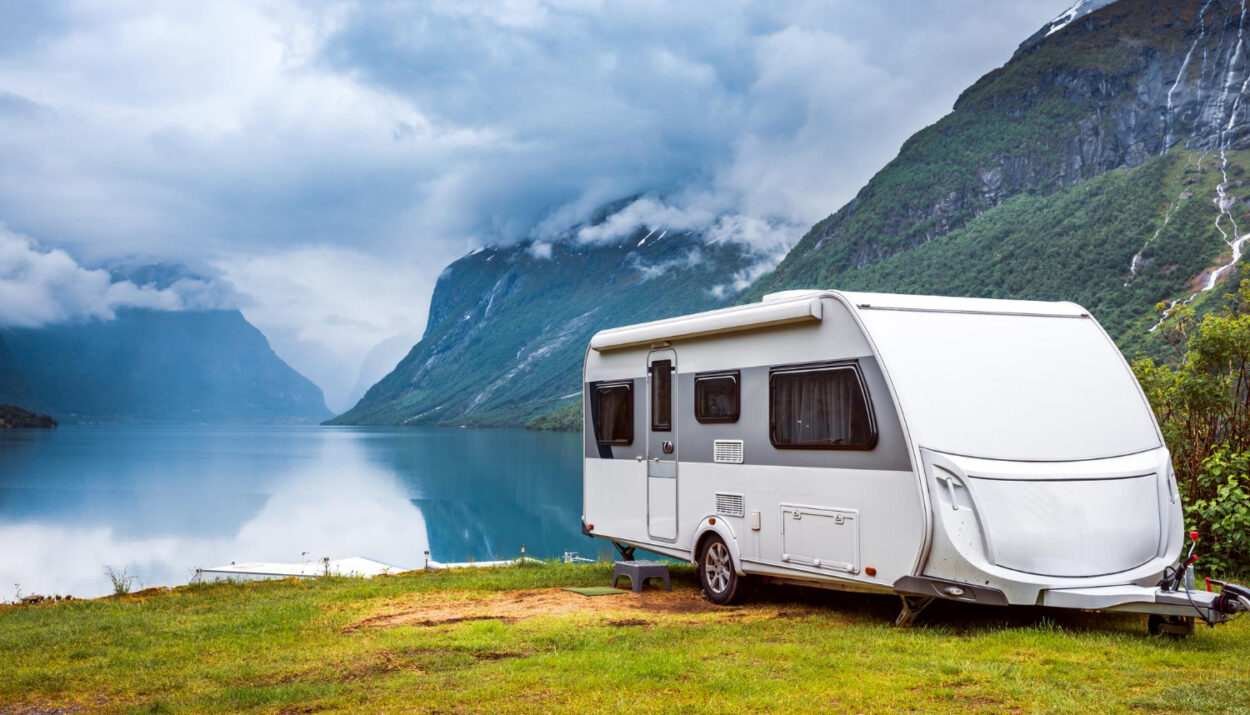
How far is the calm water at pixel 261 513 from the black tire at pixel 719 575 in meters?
10.3

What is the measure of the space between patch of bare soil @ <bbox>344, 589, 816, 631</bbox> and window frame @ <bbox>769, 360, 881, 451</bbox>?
5.03ft

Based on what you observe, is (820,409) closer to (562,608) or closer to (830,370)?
(830,370)

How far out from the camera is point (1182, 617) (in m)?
7.35

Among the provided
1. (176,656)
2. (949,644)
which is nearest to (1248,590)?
(949,644)

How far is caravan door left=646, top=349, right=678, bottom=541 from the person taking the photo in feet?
35.3

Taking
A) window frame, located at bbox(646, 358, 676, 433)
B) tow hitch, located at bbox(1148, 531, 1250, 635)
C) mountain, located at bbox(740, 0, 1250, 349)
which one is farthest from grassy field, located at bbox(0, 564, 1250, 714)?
mountain, located at bbox(740, 0, 1250, 349)

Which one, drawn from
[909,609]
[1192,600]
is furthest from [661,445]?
[1192,600]

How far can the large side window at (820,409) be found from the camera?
8.39 m

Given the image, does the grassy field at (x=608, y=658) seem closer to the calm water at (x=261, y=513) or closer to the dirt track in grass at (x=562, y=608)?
the dirt track in grass at (x=562, y=608)

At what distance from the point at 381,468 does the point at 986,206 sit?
9631 cm

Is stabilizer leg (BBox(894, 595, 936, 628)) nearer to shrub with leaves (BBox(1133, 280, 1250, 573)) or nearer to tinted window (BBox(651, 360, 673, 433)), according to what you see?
tinted window (BBox(651, 360, 673, 433))

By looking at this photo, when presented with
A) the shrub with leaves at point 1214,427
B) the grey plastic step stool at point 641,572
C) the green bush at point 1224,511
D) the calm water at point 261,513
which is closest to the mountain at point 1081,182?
the calm water at point 261,513

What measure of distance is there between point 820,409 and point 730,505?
152 cm

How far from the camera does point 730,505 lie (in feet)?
32.3
